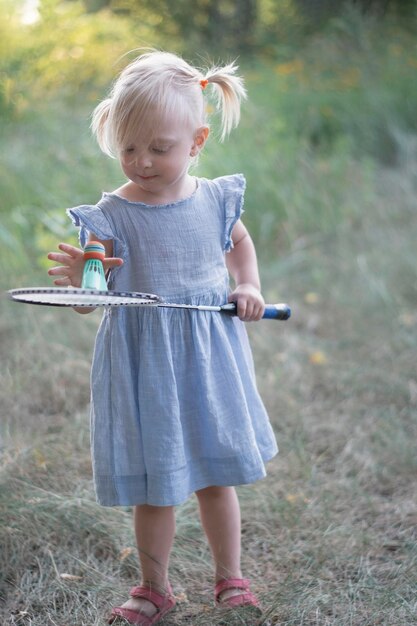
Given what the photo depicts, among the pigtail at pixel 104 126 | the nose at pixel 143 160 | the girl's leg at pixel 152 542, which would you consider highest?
the pigtail at pixel 104 126

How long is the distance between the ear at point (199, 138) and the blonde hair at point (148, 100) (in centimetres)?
1

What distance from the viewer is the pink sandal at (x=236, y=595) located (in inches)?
82.0

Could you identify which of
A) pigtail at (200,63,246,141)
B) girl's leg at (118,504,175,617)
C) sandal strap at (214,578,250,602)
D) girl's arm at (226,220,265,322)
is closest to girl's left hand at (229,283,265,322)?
girl's arm at (226,220,265,322)

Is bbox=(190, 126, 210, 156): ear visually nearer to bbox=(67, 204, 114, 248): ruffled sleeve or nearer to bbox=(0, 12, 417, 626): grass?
bbox=(67, 204, 114, 248): ruffled sleeve

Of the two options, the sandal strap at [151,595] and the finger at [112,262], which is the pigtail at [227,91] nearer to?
the finger at [112,262]

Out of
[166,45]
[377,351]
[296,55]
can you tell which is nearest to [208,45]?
[166,45]

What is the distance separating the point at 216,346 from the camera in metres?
2.00

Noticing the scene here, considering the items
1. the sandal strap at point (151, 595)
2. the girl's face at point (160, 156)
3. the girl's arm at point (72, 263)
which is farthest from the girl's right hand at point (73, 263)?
the sandal strap at point (151, 595)

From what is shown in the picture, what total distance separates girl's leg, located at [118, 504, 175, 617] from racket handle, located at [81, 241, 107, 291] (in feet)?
2.03

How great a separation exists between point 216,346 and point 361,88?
15.8 feet

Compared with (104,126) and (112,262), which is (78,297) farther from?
(104,126)

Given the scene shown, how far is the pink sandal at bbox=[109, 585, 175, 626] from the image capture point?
6.69ft

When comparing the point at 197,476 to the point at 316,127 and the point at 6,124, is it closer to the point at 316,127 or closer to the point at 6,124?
the point at 6,124

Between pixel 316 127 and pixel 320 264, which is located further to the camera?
pixel 316 127
